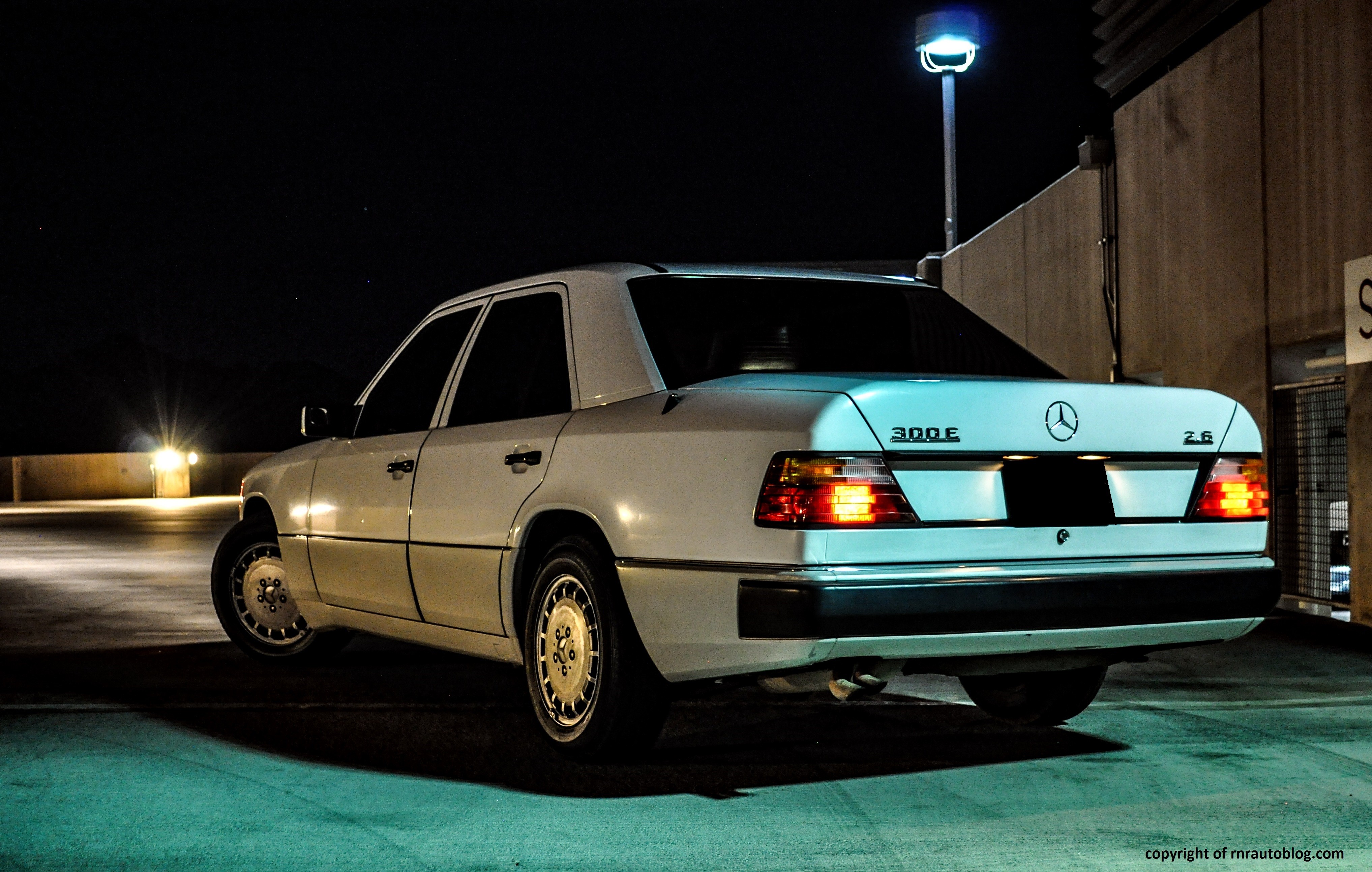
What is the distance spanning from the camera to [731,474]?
4770mm

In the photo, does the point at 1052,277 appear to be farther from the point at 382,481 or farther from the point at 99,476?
the point at 99,476

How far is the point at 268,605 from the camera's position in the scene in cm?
848

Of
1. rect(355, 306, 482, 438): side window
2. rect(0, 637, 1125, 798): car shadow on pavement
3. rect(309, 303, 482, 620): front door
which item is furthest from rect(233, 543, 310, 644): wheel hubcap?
rect(355, 306, 482, 438): side window

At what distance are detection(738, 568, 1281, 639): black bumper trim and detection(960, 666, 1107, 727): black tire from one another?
897 mm

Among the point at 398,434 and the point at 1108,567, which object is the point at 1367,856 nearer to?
the point at 1108,567

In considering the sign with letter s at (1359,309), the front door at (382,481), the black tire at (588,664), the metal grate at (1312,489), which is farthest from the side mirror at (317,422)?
the metal grate at (1312,489)

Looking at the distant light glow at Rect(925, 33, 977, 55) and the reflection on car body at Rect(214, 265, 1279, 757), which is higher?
the distant light glow at Rect(925, 33, 977, 55)

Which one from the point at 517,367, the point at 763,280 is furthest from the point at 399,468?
the point at 763,280

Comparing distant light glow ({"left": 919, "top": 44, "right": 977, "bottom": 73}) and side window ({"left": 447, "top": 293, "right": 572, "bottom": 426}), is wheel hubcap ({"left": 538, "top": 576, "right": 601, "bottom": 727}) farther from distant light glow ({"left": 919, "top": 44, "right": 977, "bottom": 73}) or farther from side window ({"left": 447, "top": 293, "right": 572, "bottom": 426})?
distant light glow ({"left": 919, "top": 44, "right": 977, "bottom": 73})

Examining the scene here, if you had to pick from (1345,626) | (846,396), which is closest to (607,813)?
(846,396)

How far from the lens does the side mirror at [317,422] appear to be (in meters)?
7.33

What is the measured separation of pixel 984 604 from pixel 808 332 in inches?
62.0

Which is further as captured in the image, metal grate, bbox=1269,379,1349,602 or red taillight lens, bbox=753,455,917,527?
metal grate, bbox=1269,379,1349,602

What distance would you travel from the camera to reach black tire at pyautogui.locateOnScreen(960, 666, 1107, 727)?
6.18 m
